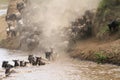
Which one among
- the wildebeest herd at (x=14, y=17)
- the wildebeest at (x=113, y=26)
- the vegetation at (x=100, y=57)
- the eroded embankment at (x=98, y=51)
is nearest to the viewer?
the eroded embankment at (x=98, y=51)

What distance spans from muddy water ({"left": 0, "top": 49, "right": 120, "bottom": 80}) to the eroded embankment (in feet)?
2.47

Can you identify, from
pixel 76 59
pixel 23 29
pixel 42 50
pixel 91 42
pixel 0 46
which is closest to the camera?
pixel 76 59

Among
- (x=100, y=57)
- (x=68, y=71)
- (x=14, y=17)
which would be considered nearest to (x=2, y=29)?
(x=14, y=17)

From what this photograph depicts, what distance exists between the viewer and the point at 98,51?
32844mm

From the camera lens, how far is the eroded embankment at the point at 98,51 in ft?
101

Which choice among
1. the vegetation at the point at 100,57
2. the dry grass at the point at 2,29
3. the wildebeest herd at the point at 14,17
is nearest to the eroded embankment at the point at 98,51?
the vegetation at the point at 100,57

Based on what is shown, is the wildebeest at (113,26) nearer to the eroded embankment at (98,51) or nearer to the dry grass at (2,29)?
the eroded embankment at (98,51)

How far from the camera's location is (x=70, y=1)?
4372 cm

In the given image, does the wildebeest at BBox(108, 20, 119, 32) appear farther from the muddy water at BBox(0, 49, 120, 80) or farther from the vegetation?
the muddy water at BBox(0, 49, 120, 80)

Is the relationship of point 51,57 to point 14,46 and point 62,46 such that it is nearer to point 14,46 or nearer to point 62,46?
point 62,46

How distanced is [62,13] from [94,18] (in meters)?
5.70

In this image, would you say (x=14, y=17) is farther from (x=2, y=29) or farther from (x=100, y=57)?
(x=100, y=57)

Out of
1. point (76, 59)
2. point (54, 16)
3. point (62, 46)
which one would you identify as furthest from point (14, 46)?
point (76, 59)

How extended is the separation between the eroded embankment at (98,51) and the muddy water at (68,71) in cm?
75
